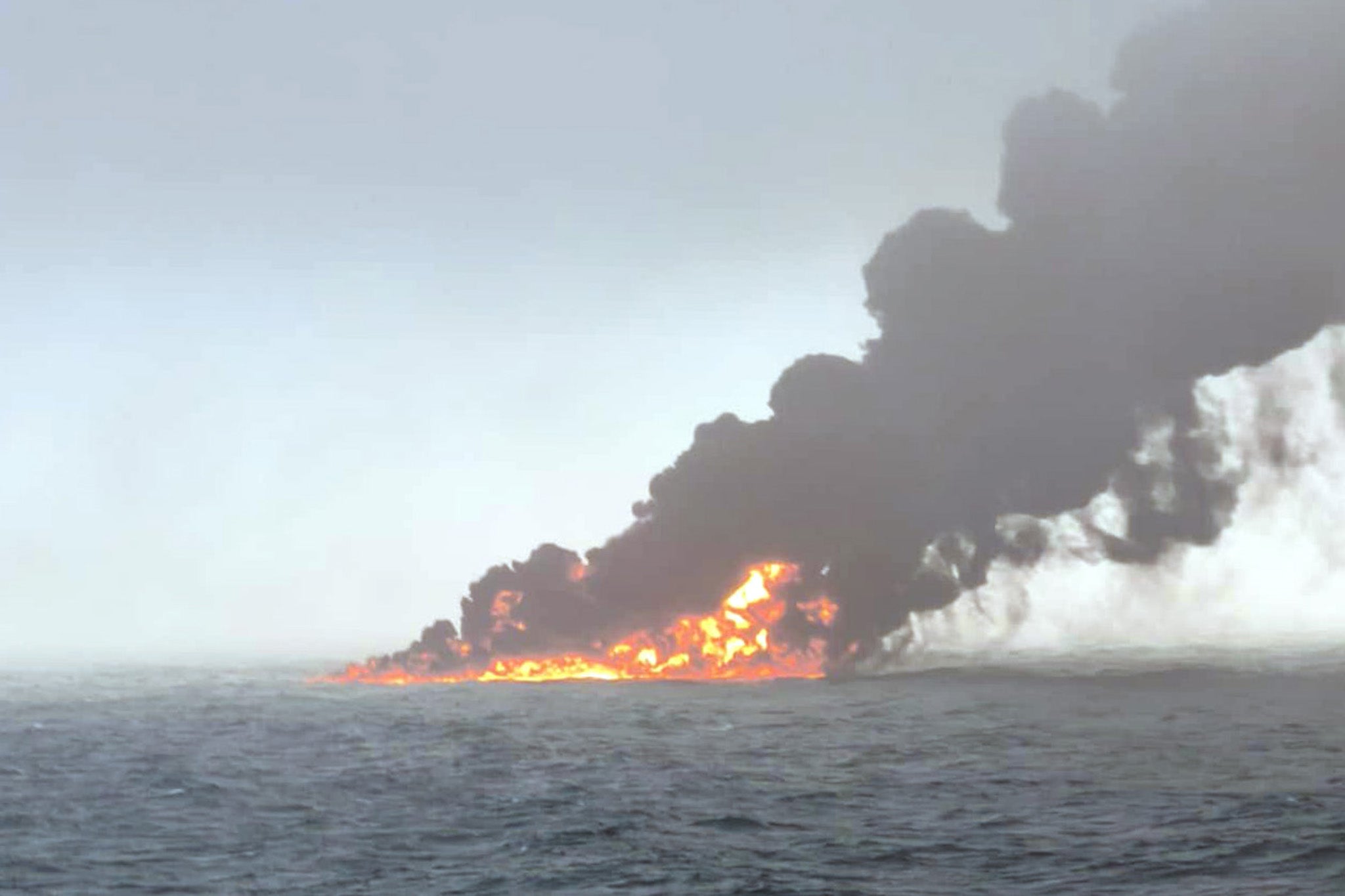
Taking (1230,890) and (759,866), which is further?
(759,866)

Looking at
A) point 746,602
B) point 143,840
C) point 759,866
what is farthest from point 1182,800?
point 746,602

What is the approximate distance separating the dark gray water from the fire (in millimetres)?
27104

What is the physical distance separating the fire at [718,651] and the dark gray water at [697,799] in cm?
2710

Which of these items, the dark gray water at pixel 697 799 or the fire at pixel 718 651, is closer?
the dark gray water at pixel 697 799

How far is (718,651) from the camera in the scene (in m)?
134

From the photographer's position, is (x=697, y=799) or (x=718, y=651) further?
(x=718, y=651)

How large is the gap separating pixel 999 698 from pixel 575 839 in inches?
2707

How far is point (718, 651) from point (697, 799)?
80.6 m

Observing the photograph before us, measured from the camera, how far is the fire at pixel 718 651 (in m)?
129

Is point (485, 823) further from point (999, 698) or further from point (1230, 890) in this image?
point (999, 698)

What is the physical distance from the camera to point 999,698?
106 metres

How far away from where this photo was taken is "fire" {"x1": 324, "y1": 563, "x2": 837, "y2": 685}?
129 meters

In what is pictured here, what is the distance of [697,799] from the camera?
176 ft

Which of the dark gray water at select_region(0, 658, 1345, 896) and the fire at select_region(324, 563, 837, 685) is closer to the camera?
the dark gray water at select_region(0, 658, 1345, 896)
